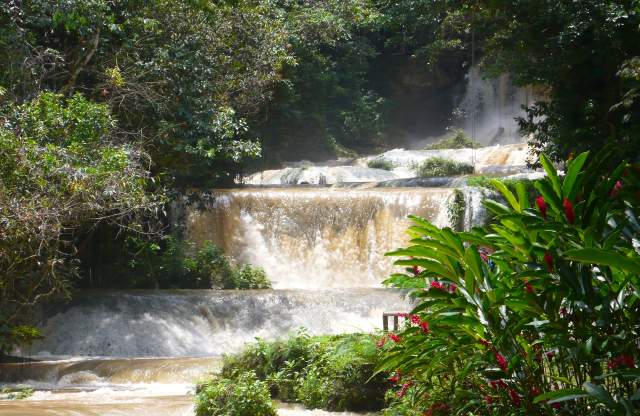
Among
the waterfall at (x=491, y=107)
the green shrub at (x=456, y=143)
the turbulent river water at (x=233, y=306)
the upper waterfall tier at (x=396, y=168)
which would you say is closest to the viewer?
the turbulent river water at (x=233, y=306)

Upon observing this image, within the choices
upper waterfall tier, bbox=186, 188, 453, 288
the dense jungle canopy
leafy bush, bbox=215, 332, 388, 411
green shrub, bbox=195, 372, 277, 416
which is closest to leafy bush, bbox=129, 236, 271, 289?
the dense jungle canopy

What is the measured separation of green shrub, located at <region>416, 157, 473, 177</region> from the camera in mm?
24812

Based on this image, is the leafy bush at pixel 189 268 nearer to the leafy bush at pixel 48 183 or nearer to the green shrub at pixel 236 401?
the leafy bush at pixel 48 183

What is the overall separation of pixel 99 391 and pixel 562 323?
7.35 meters

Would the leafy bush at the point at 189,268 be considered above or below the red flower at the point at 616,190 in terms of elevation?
below

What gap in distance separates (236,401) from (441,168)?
19.3m

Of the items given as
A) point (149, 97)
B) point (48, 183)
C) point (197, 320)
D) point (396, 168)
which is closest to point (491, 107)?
point (396, 168)

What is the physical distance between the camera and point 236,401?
6676 mm

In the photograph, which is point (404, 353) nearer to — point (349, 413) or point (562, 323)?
point (562, 323)

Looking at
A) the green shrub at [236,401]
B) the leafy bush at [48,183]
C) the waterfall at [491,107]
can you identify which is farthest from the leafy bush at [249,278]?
the waterfall at [491,107]

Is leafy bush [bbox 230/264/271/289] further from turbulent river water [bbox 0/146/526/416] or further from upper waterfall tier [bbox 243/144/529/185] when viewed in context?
upper waterfall tier [bbox 243/144/529/185]

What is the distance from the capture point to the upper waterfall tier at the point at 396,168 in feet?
77.6

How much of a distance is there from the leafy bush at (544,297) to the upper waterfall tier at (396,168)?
18.2 metres

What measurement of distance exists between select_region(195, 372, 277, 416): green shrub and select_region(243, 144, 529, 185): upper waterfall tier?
15.9 m
